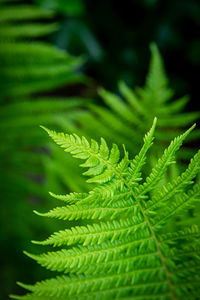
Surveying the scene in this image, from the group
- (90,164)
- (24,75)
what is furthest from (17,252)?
(90,164)

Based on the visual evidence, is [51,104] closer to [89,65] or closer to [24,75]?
[24,75]

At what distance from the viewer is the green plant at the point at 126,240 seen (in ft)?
1.75

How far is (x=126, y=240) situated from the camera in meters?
0.56

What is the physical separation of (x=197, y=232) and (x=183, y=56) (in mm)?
1961

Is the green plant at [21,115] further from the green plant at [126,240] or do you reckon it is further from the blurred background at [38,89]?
the green plant at [126,240]

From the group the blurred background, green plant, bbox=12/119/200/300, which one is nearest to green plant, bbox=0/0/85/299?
the blurred background

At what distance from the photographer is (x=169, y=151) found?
1.73 ft

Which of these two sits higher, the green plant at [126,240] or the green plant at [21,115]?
the green plant at [21,115]

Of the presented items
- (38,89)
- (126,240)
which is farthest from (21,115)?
(126,240)

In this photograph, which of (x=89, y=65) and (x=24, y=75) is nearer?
(x=24, y=75)

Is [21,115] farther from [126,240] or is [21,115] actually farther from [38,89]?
[126,240]

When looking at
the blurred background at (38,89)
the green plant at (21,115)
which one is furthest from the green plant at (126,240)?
the green plant at (21,115)

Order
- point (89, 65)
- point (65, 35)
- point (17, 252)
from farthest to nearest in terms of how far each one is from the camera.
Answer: point (89, 65), point (65, 35), point (17, 252)

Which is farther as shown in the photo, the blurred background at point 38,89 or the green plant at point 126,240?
the blurred background at point 38,89
